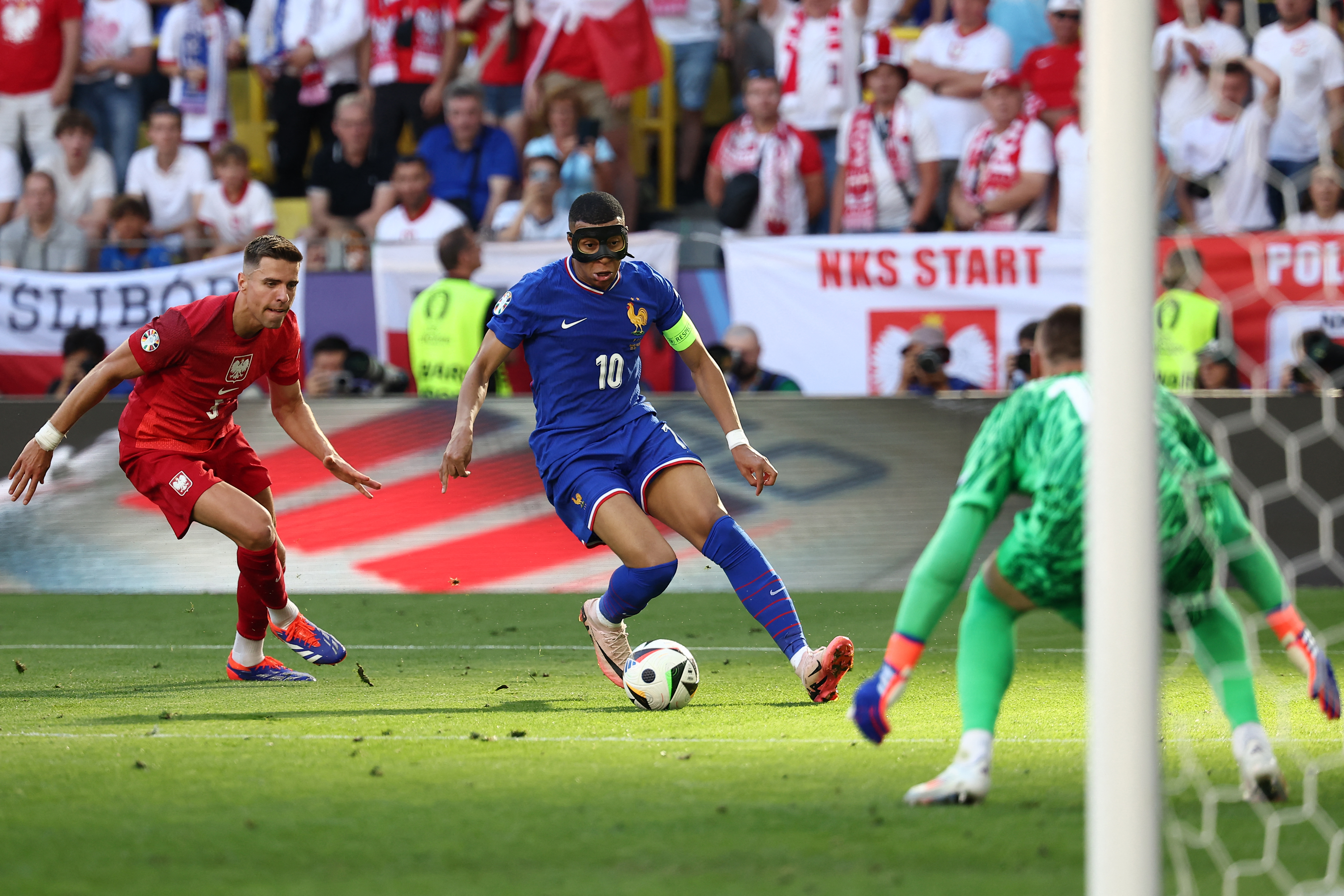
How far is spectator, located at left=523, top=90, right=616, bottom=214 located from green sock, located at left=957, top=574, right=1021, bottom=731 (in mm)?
7800

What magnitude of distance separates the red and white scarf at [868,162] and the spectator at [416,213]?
2898 mm

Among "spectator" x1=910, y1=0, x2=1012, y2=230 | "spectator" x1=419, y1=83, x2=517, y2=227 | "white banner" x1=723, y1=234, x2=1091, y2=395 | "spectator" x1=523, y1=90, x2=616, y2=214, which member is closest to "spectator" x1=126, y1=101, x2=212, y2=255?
"spectator" x1=419, y1=83, x2=517, y2=227

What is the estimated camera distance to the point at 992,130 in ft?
36.0

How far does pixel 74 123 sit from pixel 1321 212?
9.15 meters

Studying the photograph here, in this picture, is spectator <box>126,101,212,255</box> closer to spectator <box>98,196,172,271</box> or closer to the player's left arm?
spectator <box>98,196,172,271</box>

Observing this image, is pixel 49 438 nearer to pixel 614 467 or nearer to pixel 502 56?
pixel 614 467

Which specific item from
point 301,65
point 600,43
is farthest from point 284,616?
point 301,65

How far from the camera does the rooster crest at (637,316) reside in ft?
20.0

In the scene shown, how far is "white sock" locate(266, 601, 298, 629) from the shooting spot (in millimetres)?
6559

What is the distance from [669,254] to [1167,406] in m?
7.07

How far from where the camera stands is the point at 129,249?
11422mm

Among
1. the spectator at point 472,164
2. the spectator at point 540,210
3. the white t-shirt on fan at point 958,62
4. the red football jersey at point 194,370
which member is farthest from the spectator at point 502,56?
the red football jersey at point 194,370

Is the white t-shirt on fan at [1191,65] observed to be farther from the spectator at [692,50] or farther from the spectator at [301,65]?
the spectator at [301,65]

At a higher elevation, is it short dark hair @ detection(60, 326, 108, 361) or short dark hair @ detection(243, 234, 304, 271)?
short dark hair @ detection(243, 234, 304, 271)
